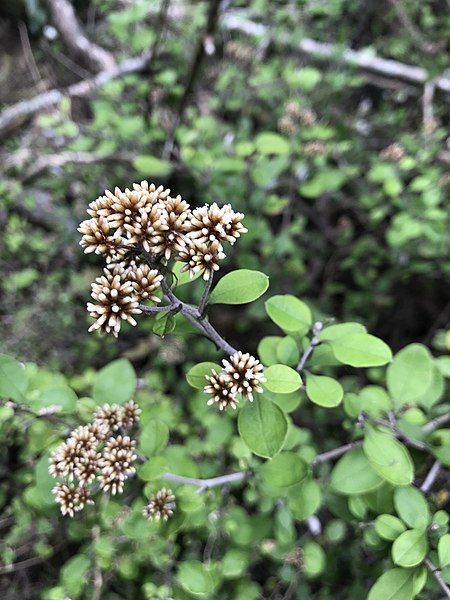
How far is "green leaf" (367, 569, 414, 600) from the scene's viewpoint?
1.08 meters

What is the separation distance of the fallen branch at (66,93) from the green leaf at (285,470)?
281cm

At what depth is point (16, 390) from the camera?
121 cm

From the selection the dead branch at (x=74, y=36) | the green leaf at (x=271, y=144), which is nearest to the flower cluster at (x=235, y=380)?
the green leaf at (x=271, y=144)

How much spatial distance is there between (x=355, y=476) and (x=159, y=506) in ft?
1.72

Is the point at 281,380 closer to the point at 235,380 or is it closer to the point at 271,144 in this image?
the point at 235,380

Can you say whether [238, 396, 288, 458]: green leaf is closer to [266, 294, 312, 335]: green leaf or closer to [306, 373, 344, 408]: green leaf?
[306, 373, 344, 408]: green leaf

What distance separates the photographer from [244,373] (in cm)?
97

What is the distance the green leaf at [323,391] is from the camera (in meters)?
1.10

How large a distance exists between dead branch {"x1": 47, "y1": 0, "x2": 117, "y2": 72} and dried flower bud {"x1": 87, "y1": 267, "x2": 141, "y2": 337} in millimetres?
3282

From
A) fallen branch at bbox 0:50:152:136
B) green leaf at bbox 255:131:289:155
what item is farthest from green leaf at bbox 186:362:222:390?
fallen branch at bbox 0:50:152:136

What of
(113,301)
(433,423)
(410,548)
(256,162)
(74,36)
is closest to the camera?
(113,301)

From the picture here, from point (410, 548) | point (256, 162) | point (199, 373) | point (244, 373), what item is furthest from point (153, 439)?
point (256, 162)

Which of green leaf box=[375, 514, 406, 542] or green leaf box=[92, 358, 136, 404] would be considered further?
green leaf box=[92, 358, 136, 404]

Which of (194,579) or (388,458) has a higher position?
(388,458)
